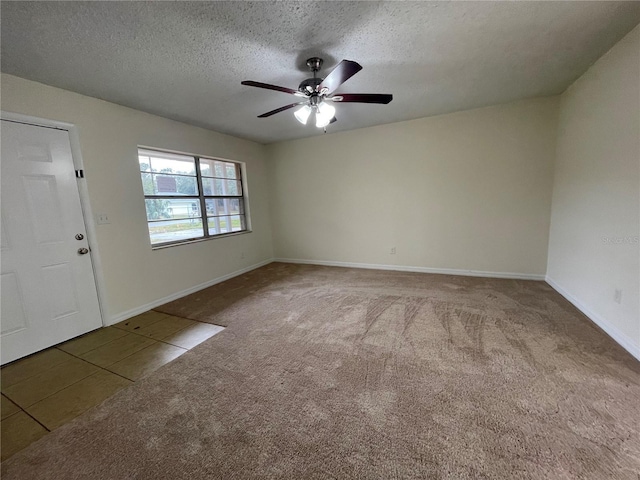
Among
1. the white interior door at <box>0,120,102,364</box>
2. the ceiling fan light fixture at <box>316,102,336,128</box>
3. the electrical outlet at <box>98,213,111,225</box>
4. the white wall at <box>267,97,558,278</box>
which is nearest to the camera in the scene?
the white interior door at <box>0,120,102,364</box>

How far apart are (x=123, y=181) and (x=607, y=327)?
17.1 ft

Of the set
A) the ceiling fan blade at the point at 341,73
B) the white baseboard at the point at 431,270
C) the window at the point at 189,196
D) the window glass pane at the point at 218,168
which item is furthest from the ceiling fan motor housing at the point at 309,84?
the white baseboard at the point at 431,270

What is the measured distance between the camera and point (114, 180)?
2949 mm

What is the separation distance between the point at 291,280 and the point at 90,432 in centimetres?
290

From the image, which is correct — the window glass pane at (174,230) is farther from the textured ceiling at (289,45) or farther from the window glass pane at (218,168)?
the textured ceiling at (289,45)

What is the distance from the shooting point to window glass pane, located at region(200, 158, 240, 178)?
4.15 meters

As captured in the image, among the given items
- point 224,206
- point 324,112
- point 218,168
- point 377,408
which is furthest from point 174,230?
point 377,408

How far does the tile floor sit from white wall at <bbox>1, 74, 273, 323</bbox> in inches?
19.6

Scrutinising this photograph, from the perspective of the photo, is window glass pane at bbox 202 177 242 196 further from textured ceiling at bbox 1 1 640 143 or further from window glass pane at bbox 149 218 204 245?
textured ceiling at bbox 1 1 640 143

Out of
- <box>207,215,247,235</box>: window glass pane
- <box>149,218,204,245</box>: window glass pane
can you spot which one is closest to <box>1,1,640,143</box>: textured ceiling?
<box>149,218,204,245</box>: window glass pane

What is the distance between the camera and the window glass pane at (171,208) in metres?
3.44

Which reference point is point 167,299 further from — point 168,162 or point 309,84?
point 309,84

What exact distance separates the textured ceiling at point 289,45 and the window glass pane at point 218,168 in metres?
1.22

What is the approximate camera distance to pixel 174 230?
375 cm
